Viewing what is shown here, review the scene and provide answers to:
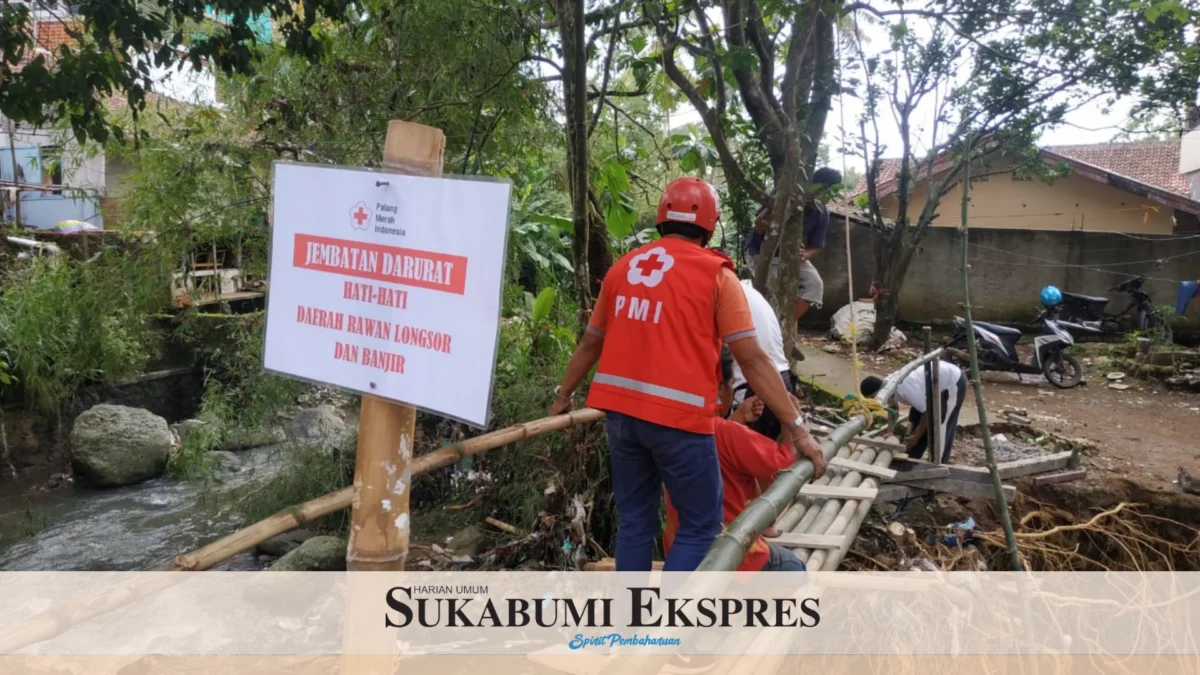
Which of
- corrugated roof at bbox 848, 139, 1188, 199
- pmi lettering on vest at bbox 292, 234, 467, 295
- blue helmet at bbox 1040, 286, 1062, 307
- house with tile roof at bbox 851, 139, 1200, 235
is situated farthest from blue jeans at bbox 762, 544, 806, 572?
corrugated roof at bbox 848, 139, 1188, 199

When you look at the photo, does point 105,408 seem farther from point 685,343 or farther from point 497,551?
point 685,343

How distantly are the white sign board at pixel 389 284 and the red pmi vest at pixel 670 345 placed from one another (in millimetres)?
1127

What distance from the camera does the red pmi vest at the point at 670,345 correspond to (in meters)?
2.74

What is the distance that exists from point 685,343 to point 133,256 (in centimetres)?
413

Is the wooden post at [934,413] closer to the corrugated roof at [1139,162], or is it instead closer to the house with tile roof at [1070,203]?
the house with tile roof at [1070,203]

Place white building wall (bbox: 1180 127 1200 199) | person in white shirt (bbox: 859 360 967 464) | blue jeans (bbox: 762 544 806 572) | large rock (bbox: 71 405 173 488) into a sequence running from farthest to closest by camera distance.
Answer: white building wall (bbox: 1180 127 1200 199) → large rock (bbox: 71 405 173 488) → person in white shirt (bbox: 859 360 967 464) → blue jeans (bbox: 762 544 806 572)

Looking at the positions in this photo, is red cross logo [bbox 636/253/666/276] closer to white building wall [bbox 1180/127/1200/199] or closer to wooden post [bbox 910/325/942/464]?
wooden post [bbox 910/325/942/464]

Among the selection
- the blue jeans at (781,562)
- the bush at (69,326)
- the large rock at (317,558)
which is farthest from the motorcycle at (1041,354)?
the bush at (69,326)

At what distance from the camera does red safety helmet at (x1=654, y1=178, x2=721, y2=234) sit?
9.55 ft

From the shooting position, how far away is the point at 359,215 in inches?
71.5

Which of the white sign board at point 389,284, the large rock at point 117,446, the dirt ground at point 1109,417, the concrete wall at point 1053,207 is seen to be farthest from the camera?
the concrete wall at point 1053,207

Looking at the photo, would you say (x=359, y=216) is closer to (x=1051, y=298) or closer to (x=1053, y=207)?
(x=1051, y=298)

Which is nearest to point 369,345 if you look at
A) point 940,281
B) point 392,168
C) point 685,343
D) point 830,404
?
point 392,168

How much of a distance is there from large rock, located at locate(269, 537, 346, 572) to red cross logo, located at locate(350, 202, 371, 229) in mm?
3791
